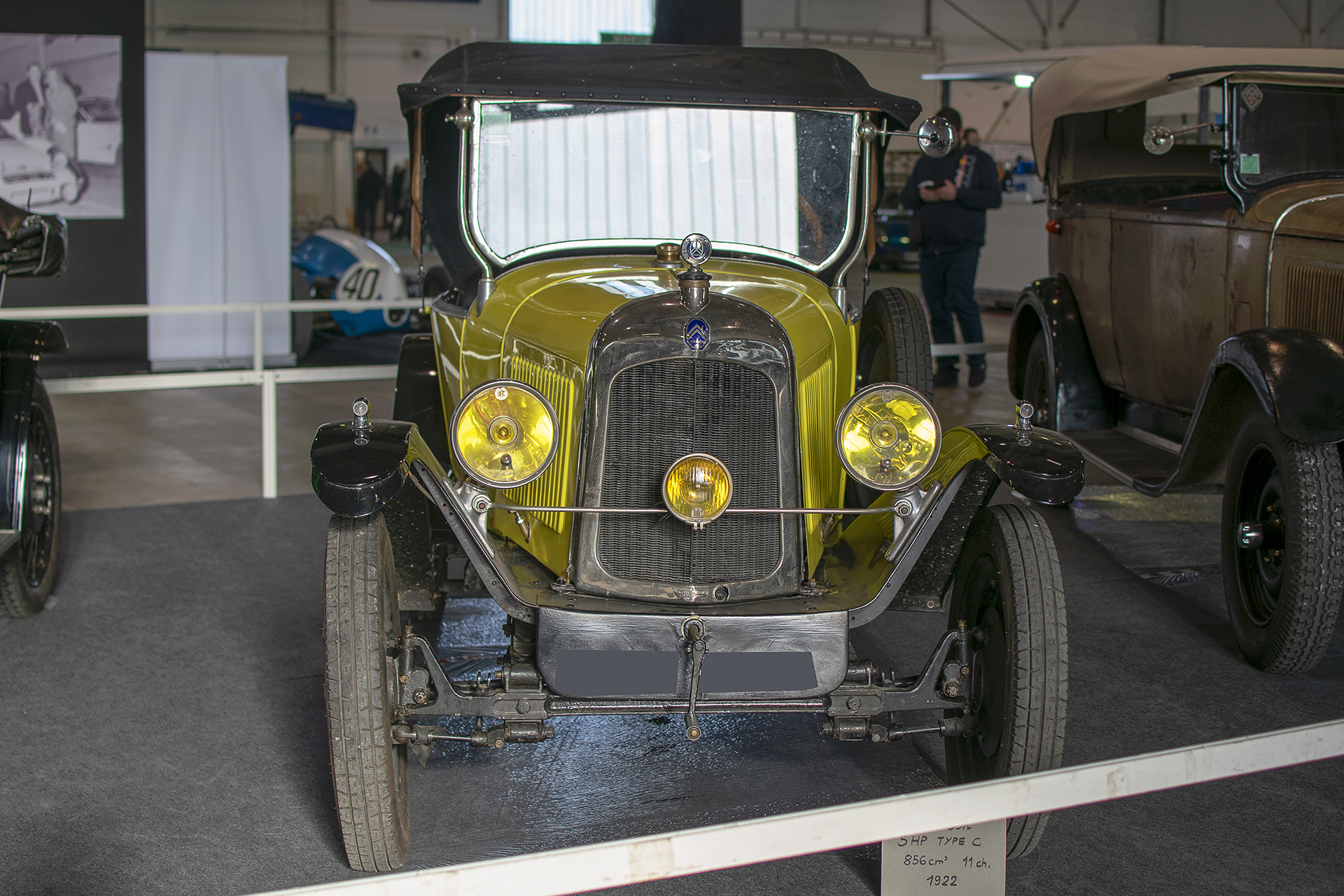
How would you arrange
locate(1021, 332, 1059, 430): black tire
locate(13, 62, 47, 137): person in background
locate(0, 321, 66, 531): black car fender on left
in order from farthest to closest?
1. locate(13, 62, 47, 137): person in background
2. locate(1021, 332, 1059, 430): black tire
3. locate(0, 321, 66, 531): black car fender on left

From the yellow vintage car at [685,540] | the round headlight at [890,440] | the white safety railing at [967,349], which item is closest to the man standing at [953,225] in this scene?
the white safety railing at [967,349]

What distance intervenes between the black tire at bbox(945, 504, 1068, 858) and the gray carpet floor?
0.26 metres

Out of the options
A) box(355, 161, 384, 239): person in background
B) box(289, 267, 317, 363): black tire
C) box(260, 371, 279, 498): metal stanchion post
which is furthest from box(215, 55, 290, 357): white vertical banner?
box(355, 161, 384, 239): person in background

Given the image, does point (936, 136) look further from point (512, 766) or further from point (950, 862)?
point (512, 766)

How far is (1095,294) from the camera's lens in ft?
16.4

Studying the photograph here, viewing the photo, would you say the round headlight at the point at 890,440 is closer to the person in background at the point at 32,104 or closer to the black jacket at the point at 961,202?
the black jacket at the point at 961,202

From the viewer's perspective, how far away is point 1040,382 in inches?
215

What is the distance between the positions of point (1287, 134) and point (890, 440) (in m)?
2.66

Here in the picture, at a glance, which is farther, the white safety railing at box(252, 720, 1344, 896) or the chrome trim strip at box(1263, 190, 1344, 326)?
the chrome trim strip at box(1263, 190, 1344, 326)

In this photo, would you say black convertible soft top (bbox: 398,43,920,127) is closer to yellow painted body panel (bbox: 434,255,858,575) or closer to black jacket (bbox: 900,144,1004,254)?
yellow painted body panel (bbox: 434,255,858,575)

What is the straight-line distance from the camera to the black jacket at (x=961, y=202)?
7.65 meters

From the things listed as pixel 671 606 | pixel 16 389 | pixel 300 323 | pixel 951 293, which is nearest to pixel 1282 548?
pixel 671 606

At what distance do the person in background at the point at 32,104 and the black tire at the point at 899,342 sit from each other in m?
6.83

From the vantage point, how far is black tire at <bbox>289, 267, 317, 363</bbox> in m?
9.16
